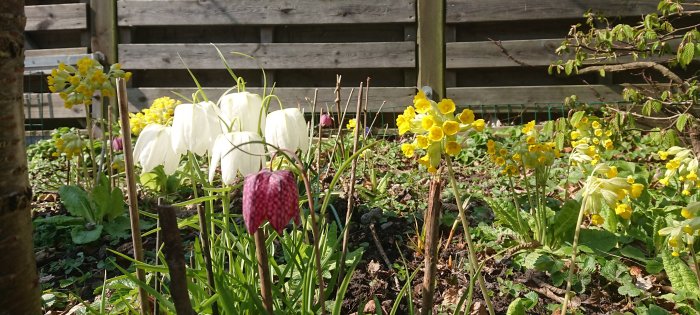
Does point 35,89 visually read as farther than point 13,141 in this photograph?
Yes

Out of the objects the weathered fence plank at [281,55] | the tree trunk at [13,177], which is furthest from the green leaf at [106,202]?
the weathered fence plank at [281,55]

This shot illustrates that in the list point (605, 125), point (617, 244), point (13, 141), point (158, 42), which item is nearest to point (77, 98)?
point (13, 141)

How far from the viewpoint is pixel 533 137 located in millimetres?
2059

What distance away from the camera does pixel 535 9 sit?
4.64 m

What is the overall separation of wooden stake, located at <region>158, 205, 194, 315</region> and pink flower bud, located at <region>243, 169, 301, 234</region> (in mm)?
153

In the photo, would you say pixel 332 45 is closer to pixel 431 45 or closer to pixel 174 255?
pixel 431 45

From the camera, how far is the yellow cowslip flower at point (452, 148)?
118cm

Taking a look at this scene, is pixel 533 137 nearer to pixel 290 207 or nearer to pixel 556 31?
pixel 290 207

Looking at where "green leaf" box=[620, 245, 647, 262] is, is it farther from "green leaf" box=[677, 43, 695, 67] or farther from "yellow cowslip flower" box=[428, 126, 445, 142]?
"yellow cowslip flower" box=[428, 126, 445, 142]

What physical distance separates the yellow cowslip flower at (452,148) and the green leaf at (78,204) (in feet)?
5.59

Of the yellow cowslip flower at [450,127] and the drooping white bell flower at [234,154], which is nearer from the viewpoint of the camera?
the drooping white bell flower at [234,154]

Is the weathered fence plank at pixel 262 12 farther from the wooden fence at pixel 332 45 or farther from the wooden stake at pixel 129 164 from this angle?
the wooden stake at pixel 129 164

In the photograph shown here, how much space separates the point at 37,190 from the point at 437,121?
8.80 feet

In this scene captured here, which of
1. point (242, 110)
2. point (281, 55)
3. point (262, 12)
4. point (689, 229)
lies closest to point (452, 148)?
point (242, 110)
